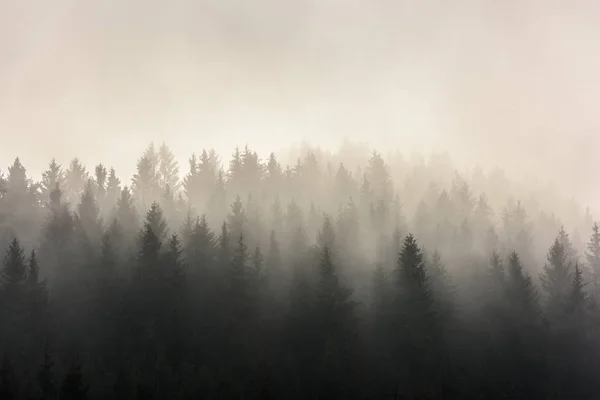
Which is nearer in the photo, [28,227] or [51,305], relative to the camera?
[51,305]

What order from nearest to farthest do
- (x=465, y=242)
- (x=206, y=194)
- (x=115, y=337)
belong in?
(x=115, y=337) → (x=465, y=242) → (x=206, y=194)

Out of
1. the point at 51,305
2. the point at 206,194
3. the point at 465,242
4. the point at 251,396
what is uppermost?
the point at 206,194

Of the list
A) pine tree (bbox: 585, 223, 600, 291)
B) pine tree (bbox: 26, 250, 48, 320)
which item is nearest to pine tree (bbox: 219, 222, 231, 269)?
pine tree (bbox: 26, 250, 48, 320)

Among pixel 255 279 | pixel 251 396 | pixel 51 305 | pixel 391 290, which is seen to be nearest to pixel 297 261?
pixel 255 279

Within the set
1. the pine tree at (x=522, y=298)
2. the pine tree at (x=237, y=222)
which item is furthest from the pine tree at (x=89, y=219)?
the pine tree at (x=522, y=298)

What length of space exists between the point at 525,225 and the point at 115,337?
77744 millimetres

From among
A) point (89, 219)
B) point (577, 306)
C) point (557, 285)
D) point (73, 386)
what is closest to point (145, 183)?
Answer: point (89, 219)

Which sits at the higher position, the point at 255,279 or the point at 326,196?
the point at 326,196

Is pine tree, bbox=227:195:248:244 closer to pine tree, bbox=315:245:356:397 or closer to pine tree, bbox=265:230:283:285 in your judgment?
pine tree, bbox=265:230:283:285

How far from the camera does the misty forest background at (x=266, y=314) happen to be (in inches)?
1916

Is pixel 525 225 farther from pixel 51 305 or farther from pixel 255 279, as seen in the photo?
pixel 51 305

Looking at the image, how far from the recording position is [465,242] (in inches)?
3438

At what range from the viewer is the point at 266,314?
58.4m

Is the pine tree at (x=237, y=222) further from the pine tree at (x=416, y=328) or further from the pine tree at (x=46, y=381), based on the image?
the pine tree at (x=46, y=381)
